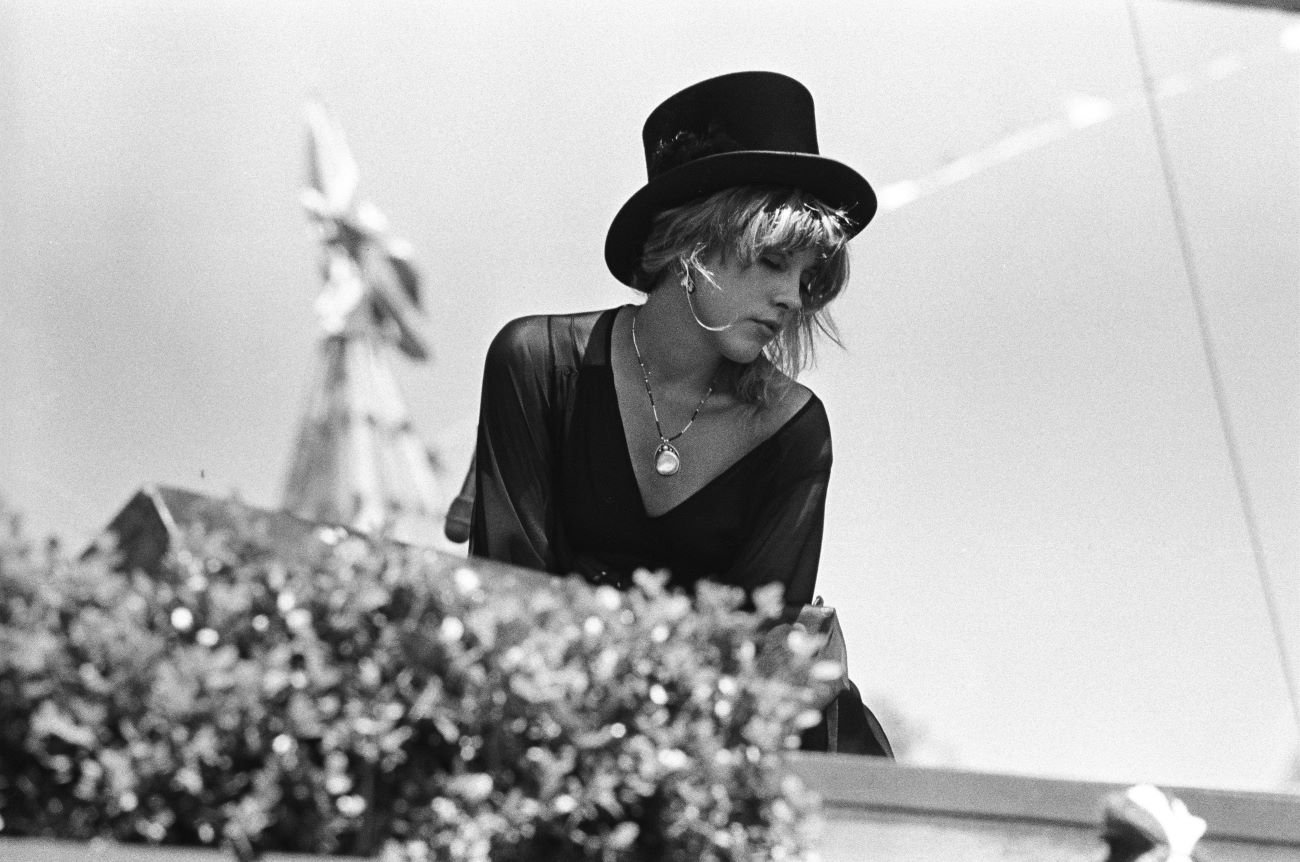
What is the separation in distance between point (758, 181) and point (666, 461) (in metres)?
0.46

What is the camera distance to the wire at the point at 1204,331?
15.3ft

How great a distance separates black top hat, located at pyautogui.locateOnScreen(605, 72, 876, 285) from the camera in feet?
10.8

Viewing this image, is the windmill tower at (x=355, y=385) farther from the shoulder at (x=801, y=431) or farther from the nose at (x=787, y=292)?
the nose at (x=787, y=292)

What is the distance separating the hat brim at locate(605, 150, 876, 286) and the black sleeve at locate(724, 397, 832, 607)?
0.34 m

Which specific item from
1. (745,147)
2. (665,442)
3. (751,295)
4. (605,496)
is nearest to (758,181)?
(745,147)

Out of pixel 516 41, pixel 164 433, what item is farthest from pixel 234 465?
pixel 516 41

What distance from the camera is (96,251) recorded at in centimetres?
445

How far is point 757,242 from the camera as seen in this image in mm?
3277

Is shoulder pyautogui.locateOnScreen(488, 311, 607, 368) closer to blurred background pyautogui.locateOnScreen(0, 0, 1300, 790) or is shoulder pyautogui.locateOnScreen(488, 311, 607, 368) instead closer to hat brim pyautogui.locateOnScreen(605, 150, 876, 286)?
hat brim pyautogui.locateOnScreen(605, 150, 876, 286)

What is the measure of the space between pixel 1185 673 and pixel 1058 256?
37.7 inches

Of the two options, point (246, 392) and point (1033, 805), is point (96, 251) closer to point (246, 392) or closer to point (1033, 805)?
point (246, 392)

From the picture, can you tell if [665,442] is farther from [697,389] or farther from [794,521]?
[794,521]

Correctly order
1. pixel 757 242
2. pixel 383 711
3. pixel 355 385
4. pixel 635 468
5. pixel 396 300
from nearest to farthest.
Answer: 1. pixel 383 711
2. pixel 757 242
3. pixel 635 468
4. pixel 355 385
5. pixel 396 300

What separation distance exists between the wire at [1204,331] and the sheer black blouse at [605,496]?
1.62 metres
